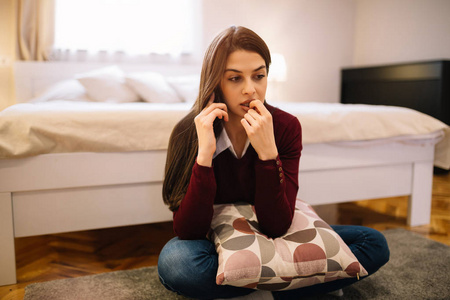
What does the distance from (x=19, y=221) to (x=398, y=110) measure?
181 centimetres

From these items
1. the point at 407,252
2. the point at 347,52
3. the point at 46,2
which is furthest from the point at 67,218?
the point at 347,52

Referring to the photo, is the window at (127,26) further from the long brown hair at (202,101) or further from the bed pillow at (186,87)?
the long brown hair at (202,101)

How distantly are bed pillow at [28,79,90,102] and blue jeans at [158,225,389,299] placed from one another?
5.20 ft

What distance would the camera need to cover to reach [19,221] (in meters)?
1.35

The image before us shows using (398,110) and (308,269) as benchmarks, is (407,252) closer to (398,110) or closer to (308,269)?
(398,110)

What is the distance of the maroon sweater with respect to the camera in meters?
0.96

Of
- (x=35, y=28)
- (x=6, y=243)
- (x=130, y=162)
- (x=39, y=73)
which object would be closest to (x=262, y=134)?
(x=130, y=162)

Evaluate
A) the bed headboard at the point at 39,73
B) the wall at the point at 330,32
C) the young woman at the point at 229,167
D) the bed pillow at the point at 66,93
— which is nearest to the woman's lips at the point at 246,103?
the young woman at the point at 229,167

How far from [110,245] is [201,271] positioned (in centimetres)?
94

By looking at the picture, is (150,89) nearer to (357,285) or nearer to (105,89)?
(105,89)

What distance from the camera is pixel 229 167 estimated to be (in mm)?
1135

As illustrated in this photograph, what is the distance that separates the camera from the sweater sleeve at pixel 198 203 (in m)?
0.95

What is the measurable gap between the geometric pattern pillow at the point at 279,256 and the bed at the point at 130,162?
553 millimetres

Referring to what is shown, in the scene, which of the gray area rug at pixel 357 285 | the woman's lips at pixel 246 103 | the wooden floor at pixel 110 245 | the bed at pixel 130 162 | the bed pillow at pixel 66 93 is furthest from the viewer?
the bed pillow at pixel 66 93
